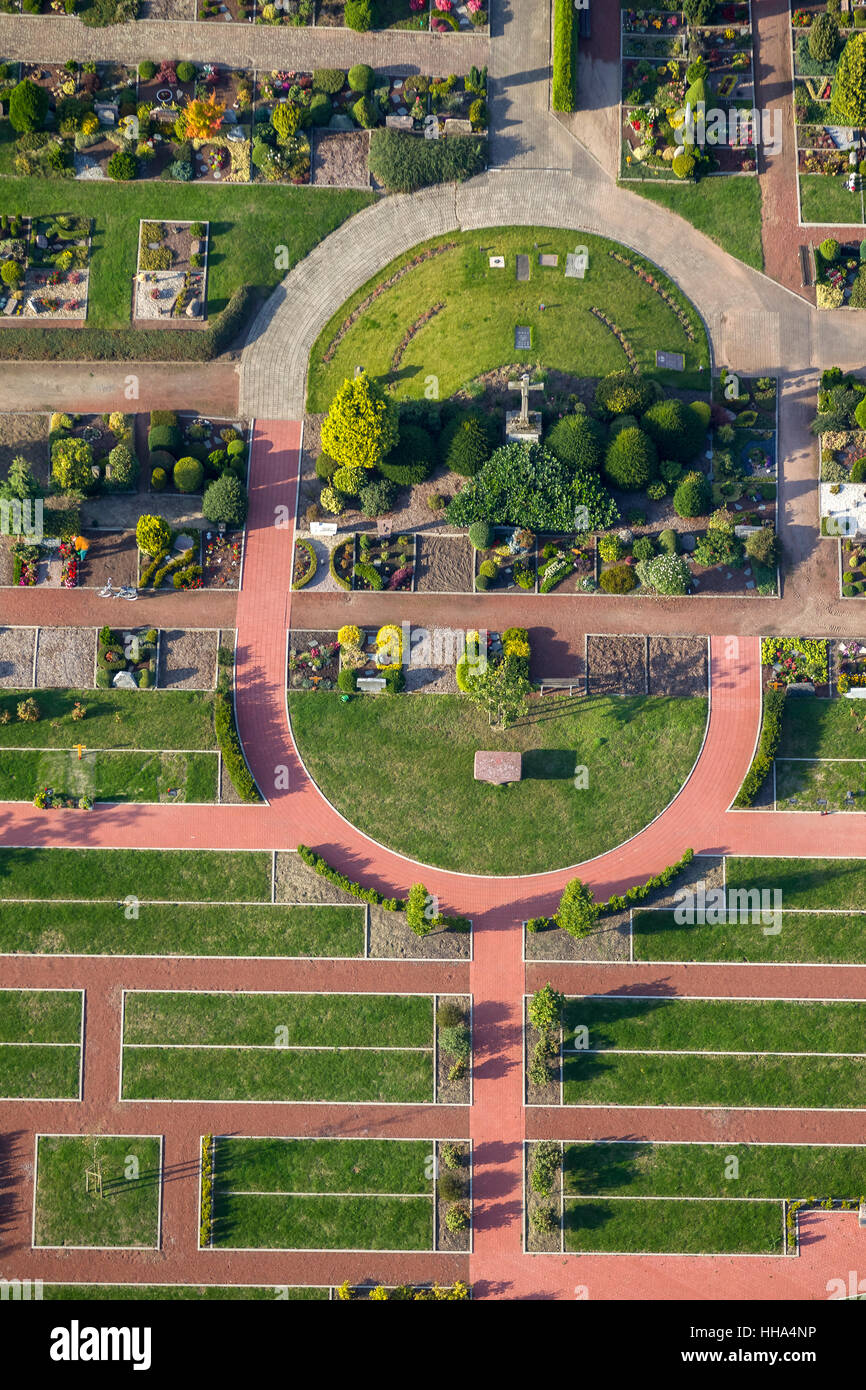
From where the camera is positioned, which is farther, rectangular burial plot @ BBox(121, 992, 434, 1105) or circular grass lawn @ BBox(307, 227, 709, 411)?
circular grass lawn @ BBox(307, 227, 709, 411)

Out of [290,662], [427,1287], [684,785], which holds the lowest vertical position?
[427,1287]

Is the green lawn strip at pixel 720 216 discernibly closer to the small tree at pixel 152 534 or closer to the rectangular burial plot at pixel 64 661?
the small tree at pixel 152 534

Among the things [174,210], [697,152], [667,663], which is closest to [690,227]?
[697,152]

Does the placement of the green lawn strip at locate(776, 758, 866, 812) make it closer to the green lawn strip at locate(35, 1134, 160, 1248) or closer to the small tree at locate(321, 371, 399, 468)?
the small tree at locate(321, 371, 399, 468)

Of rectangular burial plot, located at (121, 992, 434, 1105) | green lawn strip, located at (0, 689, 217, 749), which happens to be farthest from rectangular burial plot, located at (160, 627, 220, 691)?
rectangular burial plot, located at (121, 992, 434, 1105)

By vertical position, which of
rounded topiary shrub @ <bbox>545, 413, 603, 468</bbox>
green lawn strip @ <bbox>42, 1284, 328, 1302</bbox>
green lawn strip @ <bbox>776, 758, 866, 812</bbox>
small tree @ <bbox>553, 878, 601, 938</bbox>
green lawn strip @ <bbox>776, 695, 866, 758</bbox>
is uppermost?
rounded topiary shrub @ <bbox>545, 413, 603, 468</bbox>

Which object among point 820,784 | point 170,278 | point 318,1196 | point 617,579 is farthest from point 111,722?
point 820,784

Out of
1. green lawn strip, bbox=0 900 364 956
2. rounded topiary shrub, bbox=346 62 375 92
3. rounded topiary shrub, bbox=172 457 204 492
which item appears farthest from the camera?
rounded topiary shrub, bbox=346 62 375 92

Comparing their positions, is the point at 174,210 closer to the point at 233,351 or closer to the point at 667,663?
the point at 233,351
